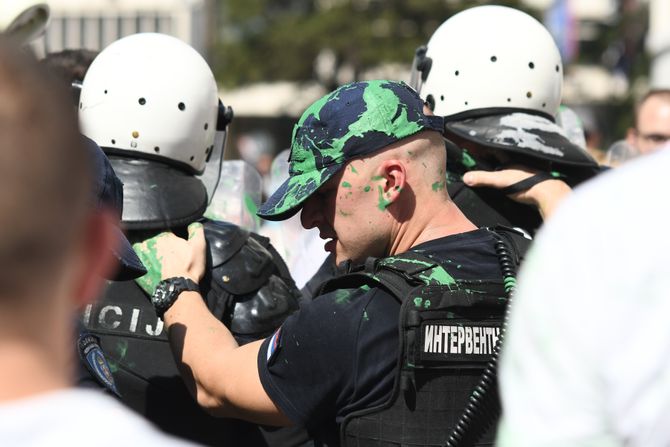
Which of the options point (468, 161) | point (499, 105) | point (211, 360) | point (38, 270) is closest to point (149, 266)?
point (211, 360)

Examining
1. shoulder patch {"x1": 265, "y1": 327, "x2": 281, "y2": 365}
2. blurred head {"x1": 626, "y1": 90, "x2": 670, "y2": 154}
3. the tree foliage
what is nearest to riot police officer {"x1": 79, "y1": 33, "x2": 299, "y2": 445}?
shoulder patch {"x1": 265, "y1": 327, "x2": 281, "y2": 365}

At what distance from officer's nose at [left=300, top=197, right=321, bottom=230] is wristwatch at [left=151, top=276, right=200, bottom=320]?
0.38 m

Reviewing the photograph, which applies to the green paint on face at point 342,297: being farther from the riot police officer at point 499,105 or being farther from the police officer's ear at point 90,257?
the police officer's ear at point 90,257

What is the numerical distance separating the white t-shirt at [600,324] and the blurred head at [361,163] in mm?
1296

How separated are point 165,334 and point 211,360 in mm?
469

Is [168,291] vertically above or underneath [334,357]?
underneath

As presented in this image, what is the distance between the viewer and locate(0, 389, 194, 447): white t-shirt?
116 centimetres

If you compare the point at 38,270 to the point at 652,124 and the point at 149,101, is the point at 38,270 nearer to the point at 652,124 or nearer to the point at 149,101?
the point at 149,101

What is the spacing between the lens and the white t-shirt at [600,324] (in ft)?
4.39

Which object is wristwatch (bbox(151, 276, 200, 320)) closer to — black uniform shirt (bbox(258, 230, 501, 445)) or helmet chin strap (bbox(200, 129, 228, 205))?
black uniform shirt (bbox(258, 230, 501, 445))

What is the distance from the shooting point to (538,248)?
1.42 meters

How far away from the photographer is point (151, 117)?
11.1ft

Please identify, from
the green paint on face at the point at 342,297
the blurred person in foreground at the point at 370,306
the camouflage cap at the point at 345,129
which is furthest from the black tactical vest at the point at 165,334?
the green paint on face at the point at 342,297

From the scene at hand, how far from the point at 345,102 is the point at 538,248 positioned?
1372mm
